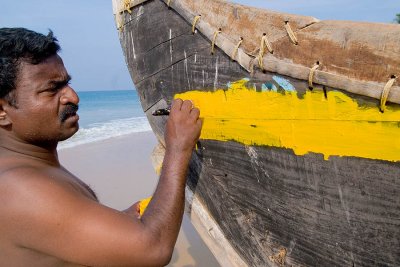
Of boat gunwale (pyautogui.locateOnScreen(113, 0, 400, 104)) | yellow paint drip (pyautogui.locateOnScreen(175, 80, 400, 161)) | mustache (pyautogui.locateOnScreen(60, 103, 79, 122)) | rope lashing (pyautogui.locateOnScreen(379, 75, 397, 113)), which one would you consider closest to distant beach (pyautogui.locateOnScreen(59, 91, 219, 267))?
yellow paint drip (pyautogui.locateOnScreen(175, 80, 400, 161))

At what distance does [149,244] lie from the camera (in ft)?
4.23

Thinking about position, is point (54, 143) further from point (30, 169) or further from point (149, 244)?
point (149, 244)

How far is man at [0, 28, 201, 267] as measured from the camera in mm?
1252

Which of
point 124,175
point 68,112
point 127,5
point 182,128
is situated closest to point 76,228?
point 68,112

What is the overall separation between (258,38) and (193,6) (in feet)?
1.66

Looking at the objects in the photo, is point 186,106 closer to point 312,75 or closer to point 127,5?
point 312,75

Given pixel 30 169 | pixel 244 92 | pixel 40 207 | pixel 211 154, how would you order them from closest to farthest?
pixel 40 207, pixel 30 169, pixel 244 92, pixel 211 154

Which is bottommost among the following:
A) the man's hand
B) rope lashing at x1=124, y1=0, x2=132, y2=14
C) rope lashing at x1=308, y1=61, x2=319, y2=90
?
the man's hand

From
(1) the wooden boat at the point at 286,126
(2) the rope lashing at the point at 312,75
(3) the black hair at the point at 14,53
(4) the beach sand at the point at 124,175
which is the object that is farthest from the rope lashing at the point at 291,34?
(4) the beach sand at the point at 124,175

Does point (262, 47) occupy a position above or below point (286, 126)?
above

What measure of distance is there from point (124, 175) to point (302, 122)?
666cm

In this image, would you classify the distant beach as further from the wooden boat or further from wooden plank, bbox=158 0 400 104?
wooden plank, bbox=158 0 400 104

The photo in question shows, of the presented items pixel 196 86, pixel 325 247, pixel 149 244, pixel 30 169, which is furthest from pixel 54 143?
pixel 325 247

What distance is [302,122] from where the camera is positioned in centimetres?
155
